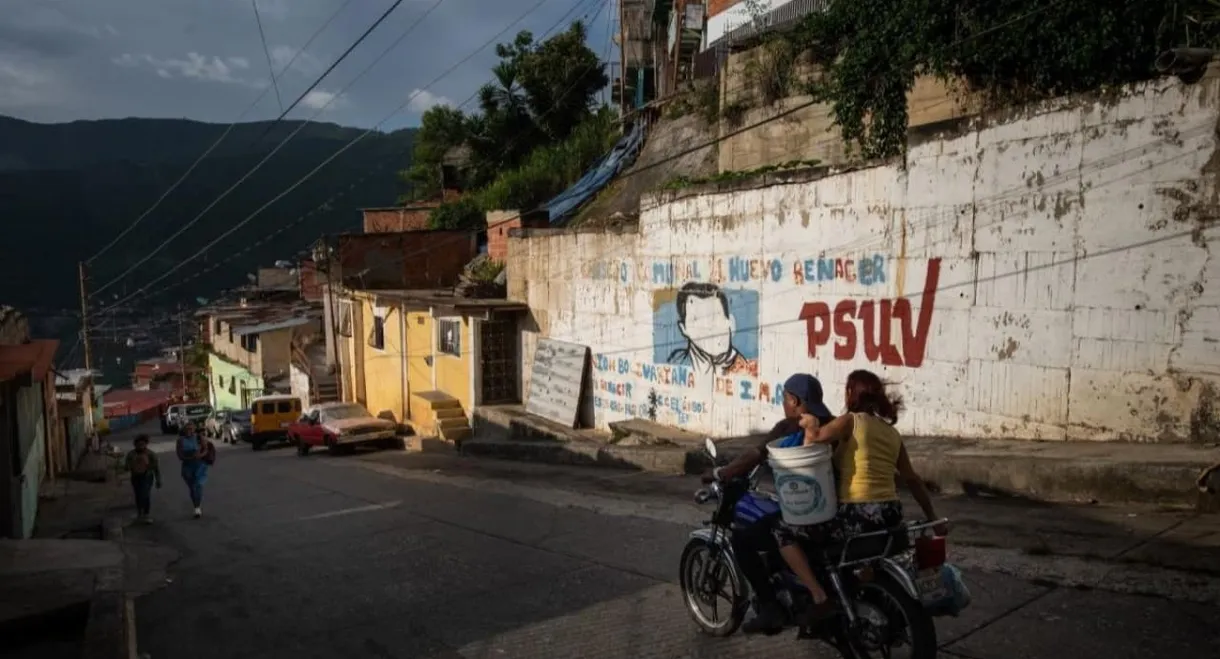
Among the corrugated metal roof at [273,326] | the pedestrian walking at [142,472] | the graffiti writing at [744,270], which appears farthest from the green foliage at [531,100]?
the pedestrian walking at [142,472]

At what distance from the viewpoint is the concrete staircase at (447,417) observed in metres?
21.1

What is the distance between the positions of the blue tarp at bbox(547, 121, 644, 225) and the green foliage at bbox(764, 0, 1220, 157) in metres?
11.4

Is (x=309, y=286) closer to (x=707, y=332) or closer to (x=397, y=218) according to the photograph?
(x=397, y=218)

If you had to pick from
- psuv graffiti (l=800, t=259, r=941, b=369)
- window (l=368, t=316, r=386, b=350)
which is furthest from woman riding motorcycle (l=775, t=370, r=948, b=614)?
window (l=368, t=316, r=386, b=350)

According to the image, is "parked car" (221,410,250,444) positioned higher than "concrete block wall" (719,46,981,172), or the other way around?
"concrete block wall" (719,46,981,172)

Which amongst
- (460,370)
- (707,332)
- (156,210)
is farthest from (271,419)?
(156,210)

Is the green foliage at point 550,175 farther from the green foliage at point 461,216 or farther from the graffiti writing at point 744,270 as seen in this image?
the graffiti writing at point 744,270

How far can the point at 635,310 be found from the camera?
1519 cm

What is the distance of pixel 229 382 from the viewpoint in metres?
52.8

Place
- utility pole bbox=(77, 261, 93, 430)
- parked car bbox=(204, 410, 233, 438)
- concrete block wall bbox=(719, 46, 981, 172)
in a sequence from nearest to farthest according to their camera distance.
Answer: concrete block wall bbox=(719, 46, 981, 172) → utility pole bbox=(77, 261, 93, 430) → parked car bbox=(204, 410, 233, 438)

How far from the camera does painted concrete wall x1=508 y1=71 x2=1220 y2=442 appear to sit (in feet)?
24.3

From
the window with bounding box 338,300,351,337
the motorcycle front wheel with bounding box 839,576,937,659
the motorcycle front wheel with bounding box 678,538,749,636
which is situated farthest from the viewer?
the window with bounding box 338,300,351,337

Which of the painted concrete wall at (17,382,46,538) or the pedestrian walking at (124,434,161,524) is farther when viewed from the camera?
the pedestrian walking at (124,434,161,524)

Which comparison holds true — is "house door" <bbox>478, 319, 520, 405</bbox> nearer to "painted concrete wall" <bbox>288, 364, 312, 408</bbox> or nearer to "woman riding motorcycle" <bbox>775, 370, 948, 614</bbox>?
"painted concrete wall" <bbox>288, 364, 312, 408</bbox>
